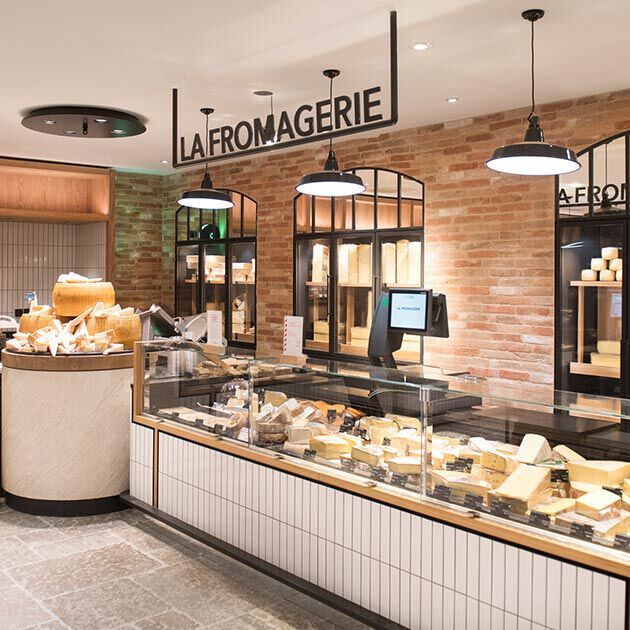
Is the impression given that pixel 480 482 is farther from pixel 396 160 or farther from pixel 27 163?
pixel 27 163

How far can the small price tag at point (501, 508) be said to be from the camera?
2.32 meters

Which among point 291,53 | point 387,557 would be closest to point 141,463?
point 387,557

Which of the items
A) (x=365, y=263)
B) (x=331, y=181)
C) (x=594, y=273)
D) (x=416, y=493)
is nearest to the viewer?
(x=416, y=493)

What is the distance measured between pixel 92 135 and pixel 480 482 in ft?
16.5

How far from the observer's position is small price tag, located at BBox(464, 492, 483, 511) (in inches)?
95.2

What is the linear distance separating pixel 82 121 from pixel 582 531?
16.6 ft

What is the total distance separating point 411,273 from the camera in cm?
619

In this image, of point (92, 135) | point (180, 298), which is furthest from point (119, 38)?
point (180, 298)

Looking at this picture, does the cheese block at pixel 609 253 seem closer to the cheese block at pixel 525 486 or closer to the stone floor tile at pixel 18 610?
the cheese block at pixel 525 486

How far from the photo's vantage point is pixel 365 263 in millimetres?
6582

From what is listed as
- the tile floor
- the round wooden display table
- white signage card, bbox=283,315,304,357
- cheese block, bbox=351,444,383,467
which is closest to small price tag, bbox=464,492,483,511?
cheese block, bbox=351,444,383,467

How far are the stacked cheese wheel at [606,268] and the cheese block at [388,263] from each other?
5.71 ft

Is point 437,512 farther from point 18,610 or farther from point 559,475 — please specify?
point 18,610

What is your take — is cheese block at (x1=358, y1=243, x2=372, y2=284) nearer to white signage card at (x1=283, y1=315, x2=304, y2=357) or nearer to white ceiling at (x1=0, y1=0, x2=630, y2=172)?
white signage card at (x1=283, y1=315, x2=304, y2=357)
